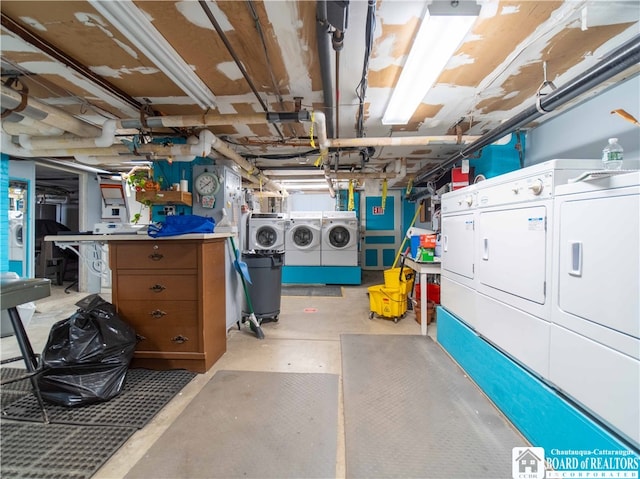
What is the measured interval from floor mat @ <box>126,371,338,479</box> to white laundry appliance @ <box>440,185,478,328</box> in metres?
1.29

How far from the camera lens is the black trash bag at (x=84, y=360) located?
1766 millimetres

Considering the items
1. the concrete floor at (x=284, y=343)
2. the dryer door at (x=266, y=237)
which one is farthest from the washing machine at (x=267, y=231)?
the concrete floor at (x=284, y=343)

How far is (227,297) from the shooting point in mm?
2867

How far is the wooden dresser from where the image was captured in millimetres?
2201

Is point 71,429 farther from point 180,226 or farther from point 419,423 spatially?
point 419,423

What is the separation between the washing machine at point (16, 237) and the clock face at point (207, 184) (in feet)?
11.0

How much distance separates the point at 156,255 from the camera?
2.21 m

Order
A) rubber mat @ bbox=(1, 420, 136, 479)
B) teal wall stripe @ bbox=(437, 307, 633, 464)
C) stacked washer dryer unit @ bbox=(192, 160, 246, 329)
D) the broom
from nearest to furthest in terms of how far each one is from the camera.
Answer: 1. teal wall stripe @ bbox=(437, 307, 633, 464)
2. rubber mat @ bbox=(1, 420, 136, 479)
3. the broom
4. stacked washer dryer unit @ bbox=(192, 160, 246, 329)

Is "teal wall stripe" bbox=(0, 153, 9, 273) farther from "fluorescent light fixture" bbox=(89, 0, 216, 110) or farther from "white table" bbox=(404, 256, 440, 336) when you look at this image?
"white table" bbox=(404, 256, 440, 336)

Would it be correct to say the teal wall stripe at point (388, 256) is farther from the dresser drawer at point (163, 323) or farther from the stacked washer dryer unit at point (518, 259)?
the dresser drawer at point (163, 323)

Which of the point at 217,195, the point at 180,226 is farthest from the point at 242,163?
the point at 180,226

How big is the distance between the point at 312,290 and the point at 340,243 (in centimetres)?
118

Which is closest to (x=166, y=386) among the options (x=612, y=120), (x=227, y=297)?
(x=227, y=297)

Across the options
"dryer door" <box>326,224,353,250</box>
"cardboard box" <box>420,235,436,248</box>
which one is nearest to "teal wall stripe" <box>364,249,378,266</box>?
"dryer door" <box>326,224,353,250</box>
